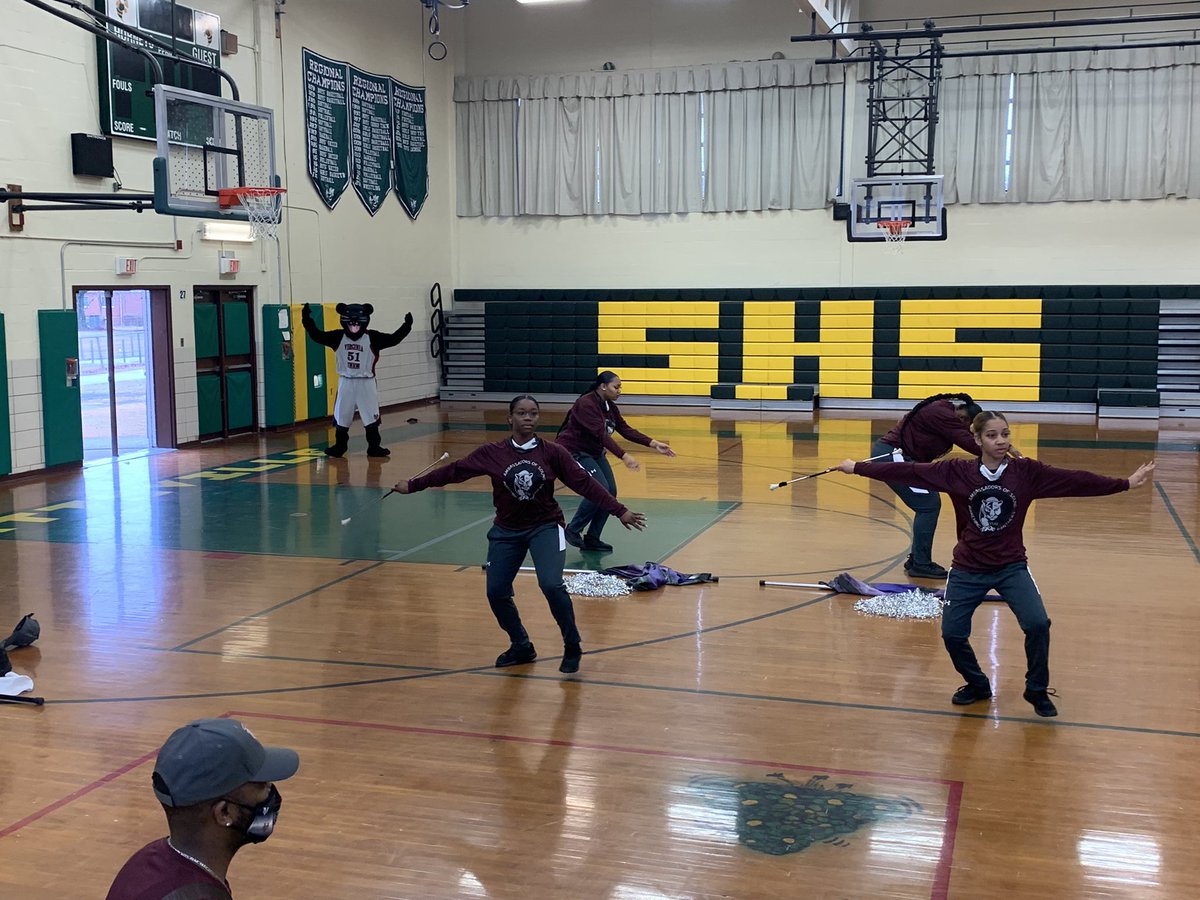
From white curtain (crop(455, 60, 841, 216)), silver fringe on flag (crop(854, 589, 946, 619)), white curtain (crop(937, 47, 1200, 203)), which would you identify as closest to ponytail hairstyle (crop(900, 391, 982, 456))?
silver fringe on flag (crop(854, 589, 946, 619))

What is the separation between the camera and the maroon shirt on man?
2.62m

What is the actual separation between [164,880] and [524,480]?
487 cm

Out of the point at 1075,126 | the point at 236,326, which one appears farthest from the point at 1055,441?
the point at 236,326

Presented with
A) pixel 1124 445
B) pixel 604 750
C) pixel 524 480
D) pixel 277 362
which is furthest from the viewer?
pixel 277 362

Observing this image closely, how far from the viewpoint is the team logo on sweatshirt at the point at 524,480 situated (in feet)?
24.4

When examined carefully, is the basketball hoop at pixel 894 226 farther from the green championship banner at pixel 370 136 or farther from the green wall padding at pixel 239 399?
the green wall padding at pixel 239 399

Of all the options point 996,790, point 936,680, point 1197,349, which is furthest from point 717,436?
point 996,790

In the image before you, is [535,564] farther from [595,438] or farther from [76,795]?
[595,438]

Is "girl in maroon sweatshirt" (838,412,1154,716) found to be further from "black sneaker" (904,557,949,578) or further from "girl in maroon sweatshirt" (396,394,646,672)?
"black sneaker" (904,557,949,578)

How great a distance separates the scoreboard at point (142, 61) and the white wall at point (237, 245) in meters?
0.19

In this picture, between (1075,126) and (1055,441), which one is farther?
(1075,126)

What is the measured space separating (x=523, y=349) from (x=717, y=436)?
6.63 meters

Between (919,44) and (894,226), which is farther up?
(919,44)

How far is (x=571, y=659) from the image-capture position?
7637 millimetres
